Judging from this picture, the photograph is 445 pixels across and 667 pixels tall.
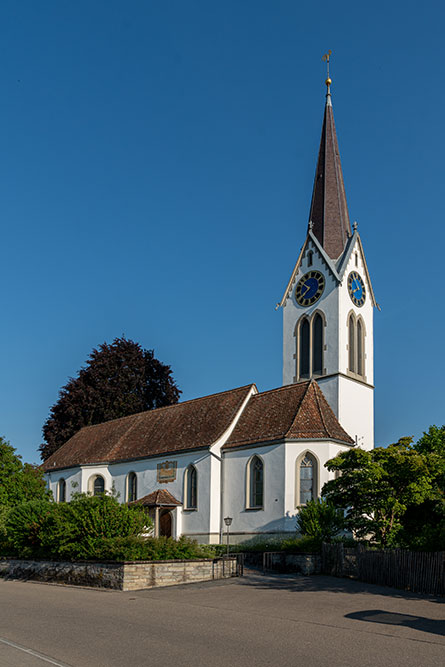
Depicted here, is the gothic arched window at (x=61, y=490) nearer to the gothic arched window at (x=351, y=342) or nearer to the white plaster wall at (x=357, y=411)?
the white plaster wall at (x=357, y=411)

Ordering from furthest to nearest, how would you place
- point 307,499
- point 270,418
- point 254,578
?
1. point 270,418
2. point 307,499
3. point 254,578

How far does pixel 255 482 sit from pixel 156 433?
10.2 meters

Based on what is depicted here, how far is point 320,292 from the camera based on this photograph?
41281 mm

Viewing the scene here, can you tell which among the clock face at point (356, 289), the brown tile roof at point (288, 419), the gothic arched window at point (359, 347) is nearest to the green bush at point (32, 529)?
the brown tile roof at point (288, 419)

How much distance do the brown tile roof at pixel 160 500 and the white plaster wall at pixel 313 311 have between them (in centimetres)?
1019

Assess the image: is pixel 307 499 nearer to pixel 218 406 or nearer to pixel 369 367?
pixel 218 406

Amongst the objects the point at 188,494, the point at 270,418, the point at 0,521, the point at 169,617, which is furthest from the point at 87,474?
the point at 169,617

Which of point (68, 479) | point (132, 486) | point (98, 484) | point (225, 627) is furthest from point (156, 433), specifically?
point (225, 627)

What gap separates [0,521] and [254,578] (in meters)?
13.7

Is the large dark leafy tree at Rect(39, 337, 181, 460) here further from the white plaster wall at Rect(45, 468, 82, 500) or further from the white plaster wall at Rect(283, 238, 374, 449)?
the white plaster wall at Rect(283, 238, 374, 449)

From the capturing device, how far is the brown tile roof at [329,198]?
43.7 metres

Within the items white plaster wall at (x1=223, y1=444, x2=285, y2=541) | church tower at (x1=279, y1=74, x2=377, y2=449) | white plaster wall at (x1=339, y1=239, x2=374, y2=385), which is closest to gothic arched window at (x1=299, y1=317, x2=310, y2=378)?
church tower at (x1=279, y1=74, x2=377, y2=449)

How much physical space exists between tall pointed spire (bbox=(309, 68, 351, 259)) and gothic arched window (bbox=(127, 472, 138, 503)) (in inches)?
730

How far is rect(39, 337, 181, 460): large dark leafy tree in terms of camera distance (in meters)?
52.6
